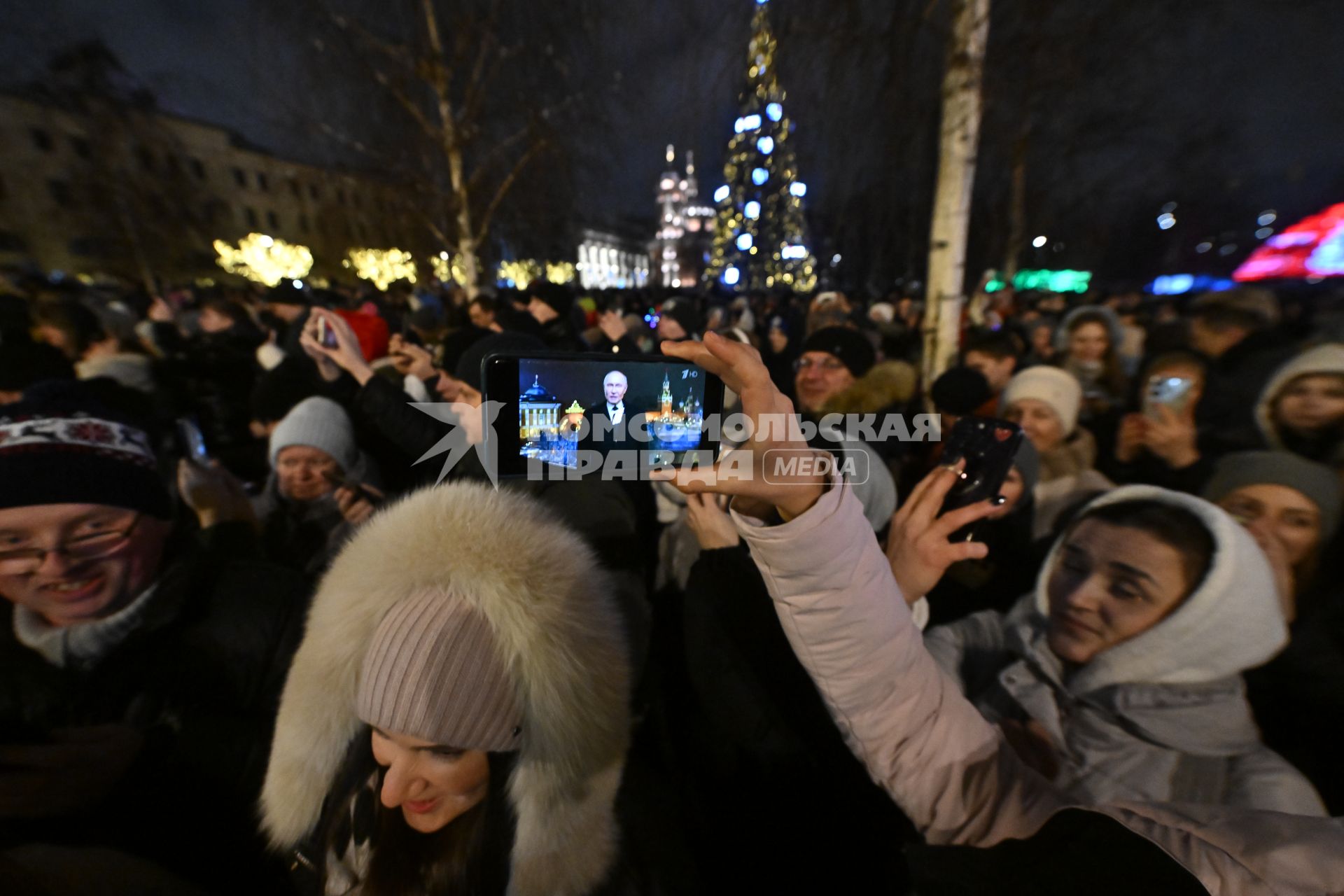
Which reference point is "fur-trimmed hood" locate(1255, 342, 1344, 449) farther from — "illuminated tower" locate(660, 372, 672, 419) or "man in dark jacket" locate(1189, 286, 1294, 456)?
"illuminated tower" locate(660, 372, 672, 419)

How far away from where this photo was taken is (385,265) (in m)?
22.5

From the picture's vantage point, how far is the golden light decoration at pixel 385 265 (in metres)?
22.0

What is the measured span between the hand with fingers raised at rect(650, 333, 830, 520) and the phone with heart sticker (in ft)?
2.55

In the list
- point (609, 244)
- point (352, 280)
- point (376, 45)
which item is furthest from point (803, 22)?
point (609, 244)

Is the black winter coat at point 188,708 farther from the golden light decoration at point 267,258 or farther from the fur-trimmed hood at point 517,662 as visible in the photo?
the golden light decoration at point 267,258

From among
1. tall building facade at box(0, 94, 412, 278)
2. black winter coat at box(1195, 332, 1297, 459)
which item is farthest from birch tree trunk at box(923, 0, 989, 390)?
tall building facade at box(0, 94, 412, 278)

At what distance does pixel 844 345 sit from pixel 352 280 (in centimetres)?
3689

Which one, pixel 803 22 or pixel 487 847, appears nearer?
pixel 487 847

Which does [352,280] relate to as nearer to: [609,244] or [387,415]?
[387,415]

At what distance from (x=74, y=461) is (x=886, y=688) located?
7.26ft

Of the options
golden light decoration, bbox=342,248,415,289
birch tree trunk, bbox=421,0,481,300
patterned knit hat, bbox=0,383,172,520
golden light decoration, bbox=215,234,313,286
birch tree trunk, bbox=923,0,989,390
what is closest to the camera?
patterned knit hat, bbox=0,383,172,520

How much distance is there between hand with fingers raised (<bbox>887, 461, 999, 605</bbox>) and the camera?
4.58 feet

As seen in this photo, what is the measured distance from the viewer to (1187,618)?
1.31 metres

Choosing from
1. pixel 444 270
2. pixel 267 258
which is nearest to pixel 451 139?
pixel 267 258
